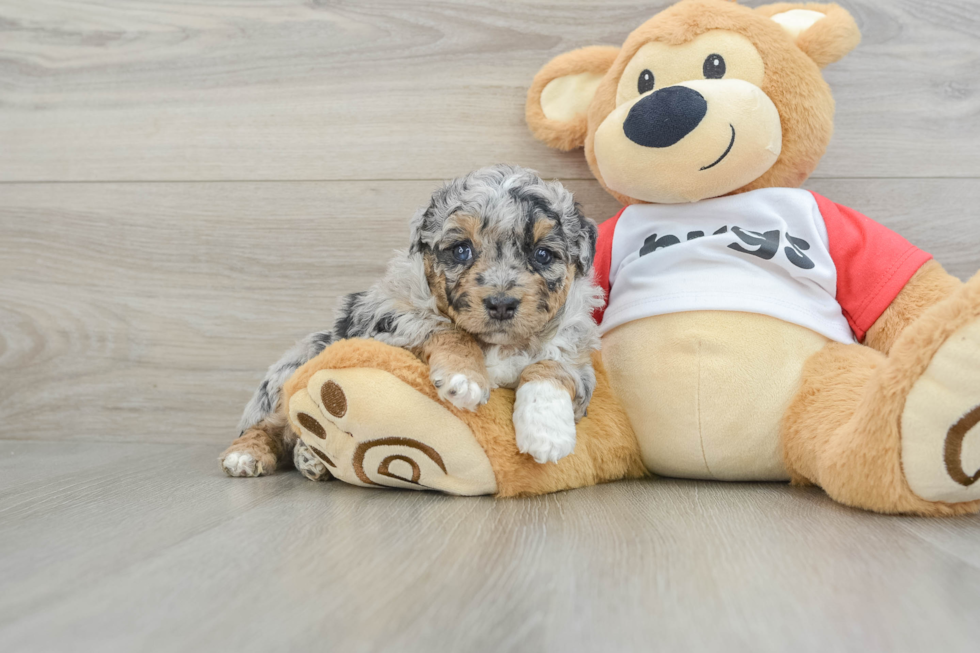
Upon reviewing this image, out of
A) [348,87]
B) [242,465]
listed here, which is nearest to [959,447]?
[242,465]

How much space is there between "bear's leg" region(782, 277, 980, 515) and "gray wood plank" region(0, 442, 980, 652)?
5 centimetres

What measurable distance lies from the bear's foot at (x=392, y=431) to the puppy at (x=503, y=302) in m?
0.07

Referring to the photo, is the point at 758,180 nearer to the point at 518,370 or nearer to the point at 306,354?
the point at 518,370

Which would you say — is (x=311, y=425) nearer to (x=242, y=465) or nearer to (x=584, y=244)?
(x=242, y=465)

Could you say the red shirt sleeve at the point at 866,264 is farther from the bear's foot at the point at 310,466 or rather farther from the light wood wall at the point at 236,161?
the bear's foot at the point at 310,466

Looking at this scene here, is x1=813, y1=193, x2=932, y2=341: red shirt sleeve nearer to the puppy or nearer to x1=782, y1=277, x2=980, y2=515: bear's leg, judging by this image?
x1=782, y1=277, x2=980, y2=515: bear's leg

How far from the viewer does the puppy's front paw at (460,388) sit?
4.03 feet

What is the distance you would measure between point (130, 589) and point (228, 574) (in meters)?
0.11

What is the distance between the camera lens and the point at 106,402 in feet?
7.07

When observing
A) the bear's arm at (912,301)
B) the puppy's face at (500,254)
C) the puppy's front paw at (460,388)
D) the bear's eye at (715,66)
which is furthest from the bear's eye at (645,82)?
the puppy's front paw at (460,388)

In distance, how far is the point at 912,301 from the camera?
Answer: 143 centimetres

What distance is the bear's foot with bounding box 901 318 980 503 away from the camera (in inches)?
41.2

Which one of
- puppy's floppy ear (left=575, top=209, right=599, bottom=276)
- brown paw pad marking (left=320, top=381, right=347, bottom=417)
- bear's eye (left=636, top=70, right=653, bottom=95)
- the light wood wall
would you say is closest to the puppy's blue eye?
puppy's floppy ear (left=575, top=209, right=599, bottom=276)

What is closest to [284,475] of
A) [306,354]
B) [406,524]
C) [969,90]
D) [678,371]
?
[306,354]
